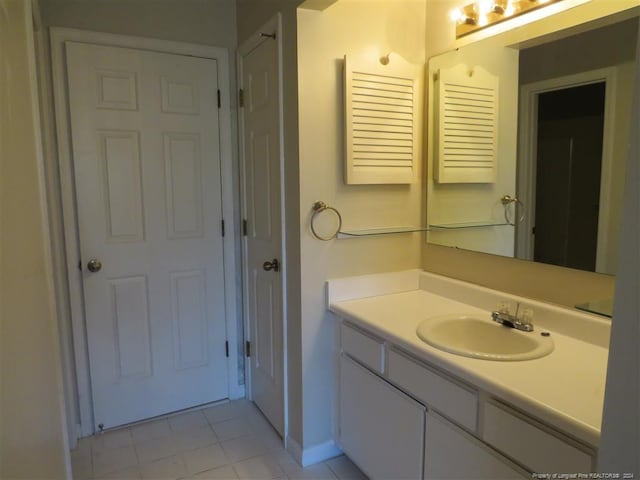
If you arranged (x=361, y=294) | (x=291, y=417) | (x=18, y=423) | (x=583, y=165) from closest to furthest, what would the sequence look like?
(x=18, y=423) < (x=583, y=165) < (x=361, y=294) < (x=291, y=417)

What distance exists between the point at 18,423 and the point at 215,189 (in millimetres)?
1666

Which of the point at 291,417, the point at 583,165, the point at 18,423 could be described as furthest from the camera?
the point at 291,417

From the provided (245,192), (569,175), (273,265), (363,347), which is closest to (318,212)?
(273,265)

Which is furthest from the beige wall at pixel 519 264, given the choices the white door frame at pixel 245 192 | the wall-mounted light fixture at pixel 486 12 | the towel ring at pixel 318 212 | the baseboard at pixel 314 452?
the baseboard at pixel 314 452

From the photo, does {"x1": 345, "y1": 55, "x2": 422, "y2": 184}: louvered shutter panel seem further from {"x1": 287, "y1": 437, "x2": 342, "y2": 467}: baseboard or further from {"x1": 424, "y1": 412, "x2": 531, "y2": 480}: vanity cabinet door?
{"x1": 287, "y1": 437, "x2": 342, "y2": 467}: baseboard

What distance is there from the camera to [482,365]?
1.23m

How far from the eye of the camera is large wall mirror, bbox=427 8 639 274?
1.36 metres

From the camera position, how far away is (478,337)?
163 centimetres

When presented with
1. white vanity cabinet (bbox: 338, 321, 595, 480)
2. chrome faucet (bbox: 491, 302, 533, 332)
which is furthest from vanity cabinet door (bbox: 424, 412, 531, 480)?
chrome faucet (bbox: 491, 302, 533, 332)

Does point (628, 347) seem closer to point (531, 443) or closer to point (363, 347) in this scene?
point (531, 443)

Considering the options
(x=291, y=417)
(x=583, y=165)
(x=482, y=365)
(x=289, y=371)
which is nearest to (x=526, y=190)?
(x=583, y=165)

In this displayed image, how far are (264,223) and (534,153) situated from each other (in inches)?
49.5

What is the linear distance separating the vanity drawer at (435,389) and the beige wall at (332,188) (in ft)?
1.59

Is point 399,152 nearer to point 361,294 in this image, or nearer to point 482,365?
point 361,294
